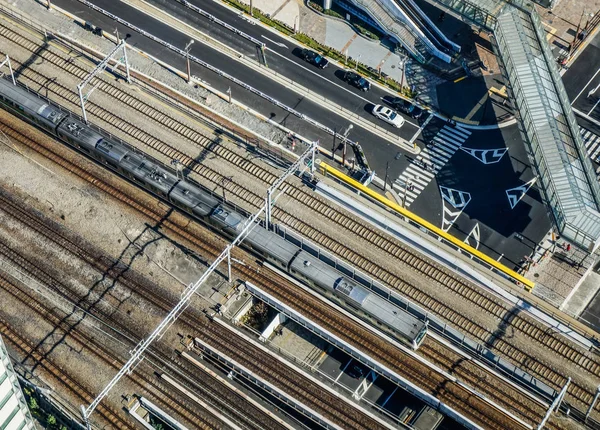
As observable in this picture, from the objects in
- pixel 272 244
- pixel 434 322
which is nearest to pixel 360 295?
pixel 434 322

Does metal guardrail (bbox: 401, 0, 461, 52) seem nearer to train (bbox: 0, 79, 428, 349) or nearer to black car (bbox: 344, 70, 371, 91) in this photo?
black car (bbox: 344, 70, 371, 91)

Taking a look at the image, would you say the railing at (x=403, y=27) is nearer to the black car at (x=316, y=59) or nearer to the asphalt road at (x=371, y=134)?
the asphalt road at (x=371, y=134)

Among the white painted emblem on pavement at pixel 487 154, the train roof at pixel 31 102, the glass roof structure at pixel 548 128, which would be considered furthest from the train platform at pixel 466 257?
the train roof at pixel 31 102

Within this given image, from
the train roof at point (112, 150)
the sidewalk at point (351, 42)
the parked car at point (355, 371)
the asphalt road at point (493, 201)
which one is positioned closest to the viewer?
the parked car at point (355, 371)

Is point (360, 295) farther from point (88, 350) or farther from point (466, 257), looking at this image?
point (88, 350)

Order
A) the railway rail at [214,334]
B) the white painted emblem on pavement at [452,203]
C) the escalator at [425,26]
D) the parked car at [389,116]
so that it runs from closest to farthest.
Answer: the railway rail at [214,334] → the white painted emblem on pavement at [452,203] → the parked car at [389,116] → the escalator at [425,26]

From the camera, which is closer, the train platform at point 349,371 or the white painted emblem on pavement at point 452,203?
the train platform at point 349,371
